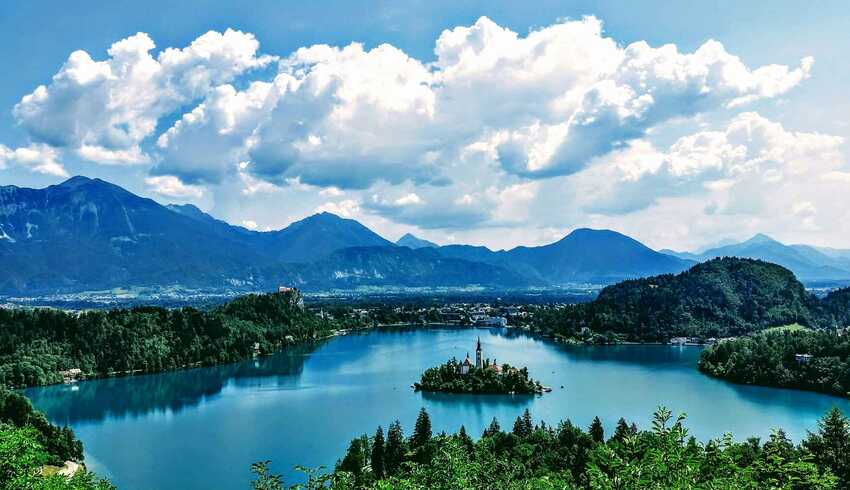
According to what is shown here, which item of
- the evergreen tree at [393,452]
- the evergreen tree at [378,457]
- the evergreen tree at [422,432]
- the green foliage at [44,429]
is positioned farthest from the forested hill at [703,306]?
the green foliage at [44,429]

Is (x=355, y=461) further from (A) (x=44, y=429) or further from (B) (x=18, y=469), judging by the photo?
(B) (x=18, y=469)

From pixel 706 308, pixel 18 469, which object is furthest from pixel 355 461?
pixel 706 308

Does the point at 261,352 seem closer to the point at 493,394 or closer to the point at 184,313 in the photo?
the point at 184,313

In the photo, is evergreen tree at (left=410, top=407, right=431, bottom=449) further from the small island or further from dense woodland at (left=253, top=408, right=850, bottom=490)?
the small island

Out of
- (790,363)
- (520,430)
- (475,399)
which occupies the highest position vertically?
(790,363)

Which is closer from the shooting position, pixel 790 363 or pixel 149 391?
pixel 149 391
